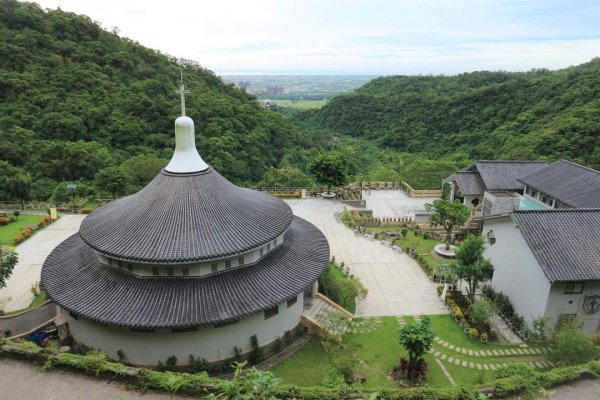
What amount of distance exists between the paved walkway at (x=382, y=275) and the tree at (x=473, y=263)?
231 centimetres

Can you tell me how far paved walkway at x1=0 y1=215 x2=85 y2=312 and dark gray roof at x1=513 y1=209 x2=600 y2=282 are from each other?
84.0 ft

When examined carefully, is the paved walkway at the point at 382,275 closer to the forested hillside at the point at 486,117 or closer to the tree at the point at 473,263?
the tree at the point at 473,263

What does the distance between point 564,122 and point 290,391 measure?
1964 inches

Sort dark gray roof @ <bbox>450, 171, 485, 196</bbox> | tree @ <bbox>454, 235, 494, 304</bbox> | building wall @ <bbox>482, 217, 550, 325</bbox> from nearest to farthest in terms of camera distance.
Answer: building wall @ <bbox>482, 217, 550, 325</bbox>
tree @ <bbox>454, 235, 494, 304</bbox>
dark gray roof @ <bbox>450, 171, 485, 196</bbox>

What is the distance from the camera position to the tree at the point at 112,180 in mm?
35656

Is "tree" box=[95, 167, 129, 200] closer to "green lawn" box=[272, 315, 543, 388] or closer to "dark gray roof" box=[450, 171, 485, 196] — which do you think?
"green lawn" box=[272, 315, 543, 388]

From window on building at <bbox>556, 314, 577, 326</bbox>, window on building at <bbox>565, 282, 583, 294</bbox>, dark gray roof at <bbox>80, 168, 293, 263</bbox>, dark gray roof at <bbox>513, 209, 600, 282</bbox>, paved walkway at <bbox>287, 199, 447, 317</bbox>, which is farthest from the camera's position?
paved walkway at <bbox>287, 199, 447, 317</bbox>

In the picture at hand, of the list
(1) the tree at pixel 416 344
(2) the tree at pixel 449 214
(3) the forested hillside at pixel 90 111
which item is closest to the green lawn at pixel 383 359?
(1) the tree at pixel 416 344

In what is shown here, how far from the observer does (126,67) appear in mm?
52969

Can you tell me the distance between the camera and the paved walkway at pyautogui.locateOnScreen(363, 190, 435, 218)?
1468 inches

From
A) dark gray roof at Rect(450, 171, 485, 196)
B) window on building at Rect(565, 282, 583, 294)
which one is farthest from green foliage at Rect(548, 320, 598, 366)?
dark gray roof at Rect(450, 171, 485, 196)

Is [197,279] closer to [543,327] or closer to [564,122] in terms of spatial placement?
[543,327]

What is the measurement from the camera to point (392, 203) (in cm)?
3994

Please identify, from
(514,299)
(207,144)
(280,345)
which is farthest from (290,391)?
(207,144)
